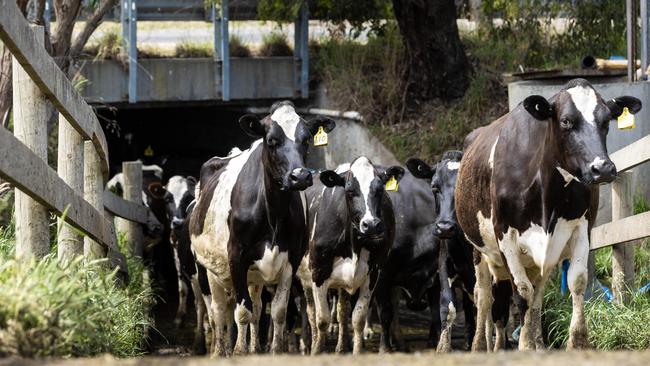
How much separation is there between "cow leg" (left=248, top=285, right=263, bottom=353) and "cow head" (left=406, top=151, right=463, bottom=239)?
73.6 inches

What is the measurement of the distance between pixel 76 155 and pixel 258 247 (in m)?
2.11

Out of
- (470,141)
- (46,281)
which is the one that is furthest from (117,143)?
(46,281)

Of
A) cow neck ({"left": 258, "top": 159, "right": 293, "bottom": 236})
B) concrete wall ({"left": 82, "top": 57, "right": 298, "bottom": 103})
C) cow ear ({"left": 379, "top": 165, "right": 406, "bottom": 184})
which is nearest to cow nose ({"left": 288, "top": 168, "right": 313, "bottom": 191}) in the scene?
cow neck ({"left": 258, "top": 159, "right": 293, "bottom": 236})

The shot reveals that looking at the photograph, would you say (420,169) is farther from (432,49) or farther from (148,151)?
(148,151)

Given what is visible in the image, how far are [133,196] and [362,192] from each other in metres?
4.14

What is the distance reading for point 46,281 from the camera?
5848mm

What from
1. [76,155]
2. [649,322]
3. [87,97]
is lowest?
[649,322]

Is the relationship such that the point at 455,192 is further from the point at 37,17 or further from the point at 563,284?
the point at 37,17

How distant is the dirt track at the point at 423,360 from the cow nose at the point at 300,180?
15.1 ft

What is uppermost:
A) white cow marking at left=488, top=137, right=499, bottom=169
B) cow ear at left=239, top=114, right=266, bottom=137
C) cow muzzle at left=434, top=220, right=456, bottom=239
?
cow ear at left=239, top=114, right=266, bottom=137

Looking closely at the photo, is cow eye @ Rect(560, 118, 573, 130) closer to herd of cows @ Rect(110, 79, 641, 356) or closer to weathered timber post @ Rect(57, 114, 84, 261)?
herd of cows @ Rect(110, 79, 641, 356)

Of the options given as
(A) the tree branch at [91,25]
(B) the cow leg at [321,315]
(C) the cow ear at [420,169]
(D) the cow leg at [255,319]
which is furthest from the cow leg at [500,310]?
(A) the tree branch at [91,25]

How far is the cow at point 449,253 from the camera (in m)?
11.7

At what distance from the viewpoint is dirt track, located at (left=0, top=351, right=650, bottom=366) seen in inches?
198
